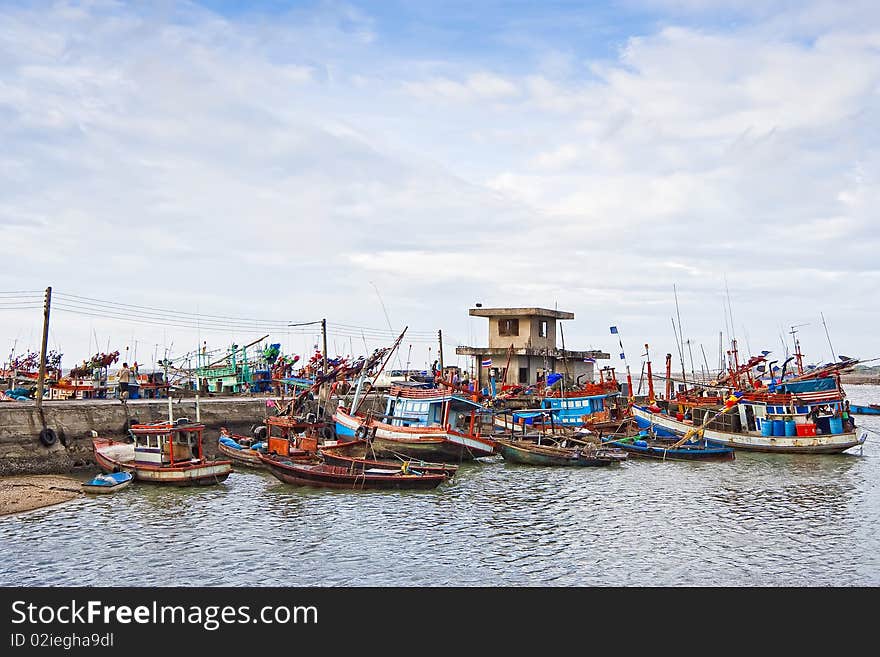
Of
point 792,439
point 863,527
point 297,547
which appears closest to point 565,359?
point 792,439

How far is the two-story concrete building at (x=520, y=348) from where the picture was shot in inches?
2680

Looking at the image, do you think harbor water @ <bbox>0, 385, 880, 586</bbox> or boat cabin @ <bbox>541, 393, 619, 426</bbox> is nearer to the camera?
harbor water @ <bbox>0, 385, 880, 586</bbox>

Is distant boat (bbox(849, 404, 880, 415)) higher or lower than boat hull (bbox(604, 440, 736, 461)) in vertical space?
higher

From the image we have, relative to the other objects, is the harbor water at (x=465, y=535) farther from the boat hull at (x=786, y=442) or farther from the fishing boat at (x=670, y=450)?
the boat hull at (x=786, y=442)

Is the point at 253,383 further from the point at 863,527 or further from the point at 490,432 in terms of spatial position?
the point at 863,527

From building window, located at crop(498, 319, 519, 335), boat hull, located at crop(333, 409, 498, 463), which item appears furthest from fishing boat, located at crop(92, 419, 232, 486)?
building window, located at crop(498, 319, 519, 335)

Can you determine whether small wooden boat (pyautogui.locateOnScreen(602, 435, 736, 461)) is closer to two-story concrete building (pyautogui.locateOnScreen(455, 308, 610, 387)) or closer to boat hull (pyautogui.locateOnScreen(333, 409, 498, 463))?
boat hull (pyautogui.locateOnScreen(333, 409, 498, 463))

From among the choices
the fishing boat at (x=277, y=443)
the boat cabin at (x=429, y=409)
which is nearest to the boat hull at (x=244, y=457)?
the fishing boat at (x=277, y=443)

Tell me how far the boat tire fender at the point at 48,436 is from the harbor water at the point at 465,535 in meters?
8.06

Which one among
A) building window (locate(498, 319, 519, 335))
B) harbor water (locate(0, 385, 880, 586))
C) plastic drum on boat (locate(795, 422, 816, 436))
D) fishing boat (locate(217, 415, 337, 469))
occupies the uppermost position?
building window (locate(498, 319, 519, 335))

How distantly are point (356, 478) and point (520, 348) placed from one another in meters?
38.9

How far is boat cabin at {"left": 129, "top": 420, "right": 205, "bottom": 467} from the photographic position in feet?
103

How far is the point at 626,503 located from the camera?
96.4 ft

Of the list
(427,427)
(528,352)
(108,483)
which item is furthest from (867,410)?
(108,483)
